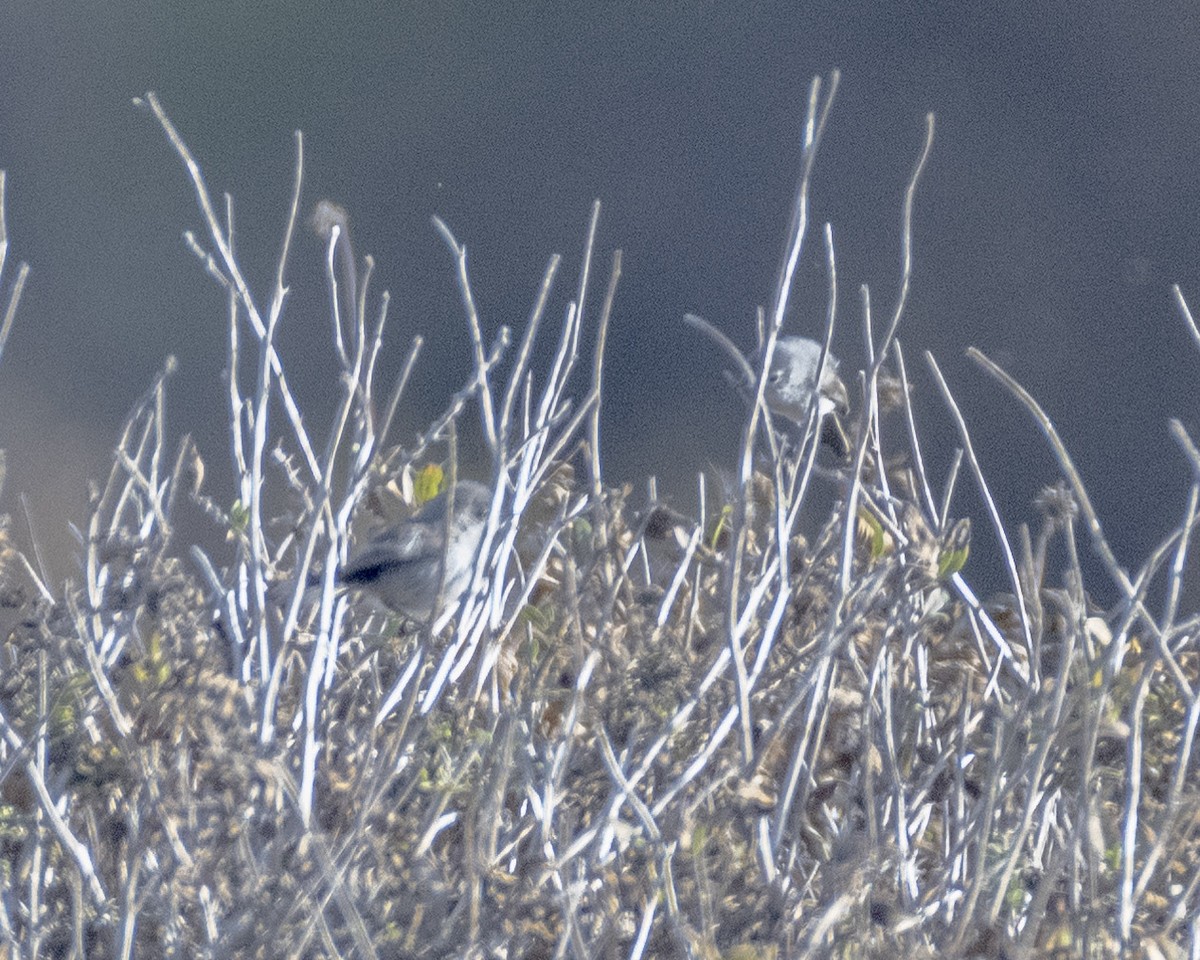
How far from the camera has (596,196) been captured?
555 centimetres

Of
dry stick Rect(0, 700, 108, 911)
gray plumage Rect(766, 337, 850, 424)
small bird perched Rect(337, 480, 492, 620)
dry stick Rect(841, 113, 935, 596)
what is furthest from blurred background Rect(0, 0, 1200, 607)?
dry stick Rect(0, 700, 108, 911)

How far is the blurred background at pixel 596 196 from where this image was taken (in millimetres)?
5246

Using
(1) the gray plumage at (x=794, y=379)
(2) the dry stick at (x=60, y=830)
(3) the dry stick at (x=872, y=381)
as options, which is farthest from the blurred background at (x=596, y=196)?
(2) the dry stick at (x=60, y=830)

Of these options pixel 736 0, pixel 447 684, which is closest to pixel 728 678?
pixel 447 684

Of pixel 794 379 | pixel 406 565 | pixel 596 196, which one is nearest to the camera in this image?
pixel 406 565

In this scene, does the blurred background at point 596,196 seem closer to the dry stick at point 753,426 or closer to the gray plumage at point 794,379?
the gray plumage at point 794,379

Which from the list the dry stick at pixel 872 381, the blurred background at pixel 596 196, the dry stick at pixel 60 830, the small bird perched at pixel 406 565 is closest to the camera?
the dry stick at pixel 60 830

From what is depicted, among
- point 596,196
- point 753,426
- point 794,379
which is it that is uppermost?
point 753,426

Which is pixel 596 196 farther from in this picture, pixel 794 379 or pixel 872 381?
pixel 872 381

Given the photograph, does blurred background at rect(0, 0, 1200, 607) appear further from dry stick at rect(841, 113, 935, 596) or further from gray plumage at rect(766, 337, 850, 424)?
dry stick at rect(841, 113, 935, 596)

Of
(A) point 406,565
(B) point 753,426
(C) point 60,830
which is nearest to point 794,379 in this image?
(A) point 406,565

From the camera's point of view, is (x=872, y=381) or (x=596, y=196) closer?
(x=872, y=381)

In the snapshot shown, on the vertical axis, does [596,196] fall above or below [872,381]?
below

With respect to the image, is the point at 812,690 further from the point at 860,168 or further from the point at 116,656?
the point at 860,168
